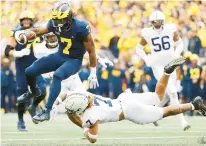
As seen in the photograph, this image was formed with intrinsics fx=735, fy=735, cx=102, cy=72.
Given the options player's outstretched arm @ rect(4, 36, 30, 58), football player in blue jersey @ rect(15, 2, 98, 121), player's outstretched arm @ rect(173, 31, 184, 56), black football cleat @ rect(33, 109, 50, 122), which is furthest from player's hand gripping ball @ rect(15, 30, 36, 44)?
player's outstretched arm @ rect(173, 31, 184, 56)

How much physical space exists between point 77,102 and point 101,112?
35 cm

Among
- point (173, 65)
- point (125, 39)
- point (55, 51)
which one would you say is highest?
point (173, 65)

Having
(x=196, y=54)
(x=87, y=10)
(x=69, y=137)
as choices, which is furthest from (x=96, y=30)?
(x=69, y=137)

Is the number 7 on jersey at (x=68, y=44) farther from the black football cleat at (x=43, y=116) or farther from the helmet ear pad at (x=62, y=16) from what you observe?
the black football cleat at (x=43, y=116)

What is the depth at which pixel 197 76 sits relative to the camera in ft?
56.5

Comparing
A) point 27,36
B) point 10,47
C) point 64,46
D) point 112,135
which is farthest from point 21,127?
point 64,46

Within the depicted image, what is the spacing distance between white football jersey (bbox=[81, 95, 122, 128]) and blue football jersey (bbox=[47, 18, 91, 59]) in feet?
4.49

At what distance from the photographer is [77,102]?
7.75 m

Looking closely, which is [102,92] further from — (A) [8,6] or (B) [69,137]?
(B) [69,137]

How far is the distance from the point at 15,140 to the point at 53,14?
162cm

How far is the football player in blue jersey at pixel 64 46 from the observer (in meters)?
8.98

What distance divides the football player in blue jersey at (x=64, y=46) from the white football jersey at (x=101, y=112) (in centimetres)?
100

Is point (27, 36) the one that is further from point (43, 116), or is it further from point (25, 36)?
point (43, 116)

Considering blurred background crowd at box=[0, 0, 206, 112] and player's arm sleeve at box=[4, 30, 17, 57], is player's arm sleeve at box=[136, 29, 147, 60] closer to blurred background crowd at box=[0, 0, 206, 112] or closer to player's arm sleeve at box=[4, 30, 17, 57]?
player's arm sleeve at box=[4, 30, 17, 57]
